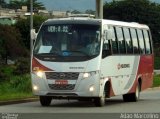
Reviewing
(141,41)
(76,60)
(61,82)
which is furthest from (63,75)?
(141,41)

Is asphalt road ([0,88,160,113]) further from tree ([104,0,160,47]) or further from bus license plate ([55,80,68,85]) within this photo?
tree ([104,0,160,47])

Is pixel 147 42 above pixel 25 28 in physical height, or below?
above

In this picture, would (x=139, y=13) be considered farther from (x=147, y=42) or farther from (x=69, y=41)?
(x=69, y=41)

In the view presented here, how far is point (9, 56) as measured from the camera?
113562 millimetres

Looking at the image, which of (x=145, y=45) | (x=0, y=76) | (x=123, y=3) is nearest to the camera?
(x=145, y=45)

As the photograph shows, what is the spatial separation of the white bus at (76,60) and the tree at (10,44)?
81608mm

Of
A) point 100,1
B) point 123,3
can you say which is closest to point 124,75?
point 100,1

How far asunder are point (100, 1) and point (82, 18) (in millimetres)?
14324

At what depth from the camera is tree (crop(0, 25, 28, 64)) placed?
10612 centimetres

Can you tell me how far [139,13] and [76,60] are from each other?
114 m

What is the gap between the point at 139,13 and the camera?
134125 millimetres

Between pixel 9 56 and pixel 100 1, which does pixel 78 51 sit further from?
pixel 9 56

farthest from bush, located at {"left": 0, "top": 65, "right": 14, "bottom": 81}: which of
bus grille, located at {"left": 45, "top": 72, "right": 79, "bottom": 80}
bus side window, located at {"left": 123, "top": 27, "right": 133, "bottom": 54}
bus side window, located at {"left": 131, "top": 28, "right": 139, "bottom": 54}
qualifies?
bus grille, located at {"left": 45, "top": 72, "right": 79, "bottom": 80}

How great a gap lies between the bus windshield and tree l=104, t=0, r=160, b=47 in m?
112
